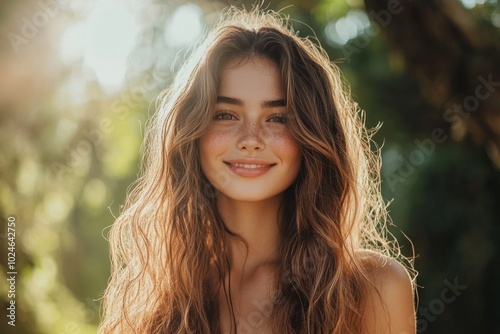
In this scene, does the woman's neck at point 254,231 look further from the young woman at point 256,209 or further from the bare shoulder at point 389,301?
the bare shoulder at point 389,301

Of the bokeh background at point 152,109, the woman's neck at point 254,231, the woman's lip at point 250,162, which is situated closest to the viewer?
the woman's lip at point 250,162

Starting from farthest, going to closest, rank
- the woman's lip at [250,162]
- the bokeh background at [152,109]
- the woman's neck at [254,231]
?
1. the bokeh background at [152,109]
2. the woman's neck at [254,231]
3. the woman's lip at [250,162]

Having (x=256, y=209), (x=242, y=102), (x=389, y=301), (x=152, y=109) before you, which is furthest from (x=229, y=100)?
(x=152, y=109)

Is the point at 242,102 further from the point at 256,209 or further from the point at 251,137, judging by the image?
the point at 256,209

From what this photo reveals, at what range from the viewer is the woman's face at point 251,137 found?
2.61m

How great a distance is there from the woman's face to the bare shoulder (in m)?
0.43

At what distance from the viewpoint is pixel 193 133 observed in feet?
8.86

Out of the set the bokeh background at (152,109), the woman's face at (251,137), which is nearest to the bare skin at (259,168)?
the woman's face at (251,137)

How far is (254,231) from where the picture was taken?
9.30ft

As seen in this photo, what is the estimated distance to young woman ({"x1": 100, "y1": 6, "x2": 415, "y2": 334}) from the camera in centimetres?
264

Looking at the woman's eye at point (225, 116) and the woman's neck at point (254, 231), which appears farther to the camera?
the woman's neck at point (254, 231)

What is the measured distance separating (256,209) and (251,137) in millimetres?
331

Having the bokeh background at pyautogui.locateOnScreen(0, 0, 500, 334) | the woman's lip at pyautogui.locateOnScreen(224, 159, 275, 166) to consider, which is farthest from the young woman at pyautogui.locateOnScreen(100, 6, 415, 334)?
the bokeh background at pyautogui.locateOnScreen(0, 0, 500, 334)

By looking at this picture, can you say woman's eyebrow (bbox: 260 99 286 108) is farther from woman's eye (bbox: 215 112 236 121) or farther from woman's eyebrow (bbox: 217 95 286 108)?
woman's eye (bbox: 215 112 236 121)
